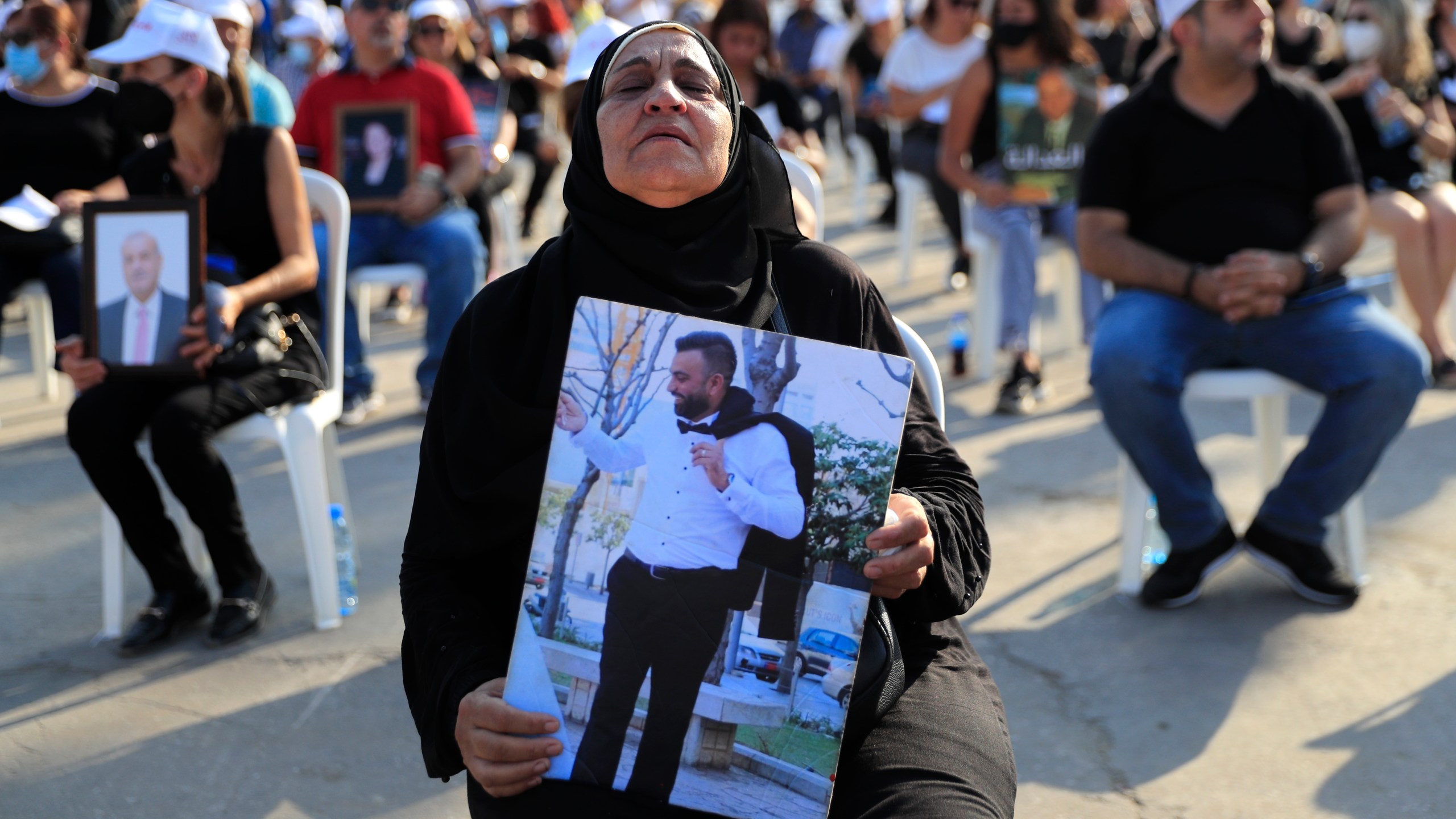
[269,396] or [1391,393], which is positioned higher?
[1391,393]

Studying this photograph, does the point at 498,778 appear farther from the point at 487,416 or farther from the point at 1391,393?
the point at 1391,393

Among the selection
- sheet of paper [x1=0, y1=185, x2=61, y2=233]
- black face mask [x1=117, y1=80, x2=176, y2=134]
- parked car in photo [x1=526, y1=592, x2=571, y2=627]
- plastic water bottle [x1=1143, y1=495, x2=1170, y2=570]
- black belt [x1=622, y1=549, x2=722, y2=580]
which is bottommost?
plastic water bottle [x1=1143, y1=495, x2=1170, y2=570]

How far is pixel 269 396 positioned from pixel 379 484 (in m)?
1.30

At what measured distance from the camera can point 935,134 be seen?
725 cm

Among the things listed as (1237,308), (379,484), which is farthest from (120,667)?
(1237,308)

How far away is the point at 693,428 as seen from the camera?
5.32 ft

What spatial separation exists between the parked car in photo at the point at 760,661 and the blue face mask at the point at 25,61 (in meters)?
5.04

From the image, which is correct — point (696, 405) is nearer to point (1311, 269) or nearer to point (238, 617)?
point (238, 617)

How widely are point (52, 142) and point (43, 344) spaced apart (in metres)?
0.97

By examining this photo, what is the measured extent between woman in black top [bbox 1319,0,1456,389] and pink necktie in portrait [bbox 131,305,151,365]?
4.89 meters

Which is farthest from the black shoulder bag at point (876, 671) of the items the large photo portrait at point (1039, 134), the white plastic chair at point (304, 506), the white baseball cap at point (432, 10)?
the white baseball cap at point (432, 10)

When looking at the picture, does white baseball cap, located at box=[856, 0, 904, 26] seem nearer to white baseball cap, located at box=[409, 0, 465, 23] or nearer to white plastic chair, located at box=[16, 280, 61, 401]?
white baseball cap, located at box=[409, 0, 465, 23]

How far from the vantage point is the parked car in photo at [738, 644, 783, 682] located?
1596mm

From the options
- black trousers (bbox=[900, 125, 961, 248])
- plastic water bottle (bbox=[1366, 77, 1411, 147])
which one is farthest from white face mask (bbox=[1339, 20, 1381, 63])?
black trousers (bbox=[900, 125, 961, 248])
